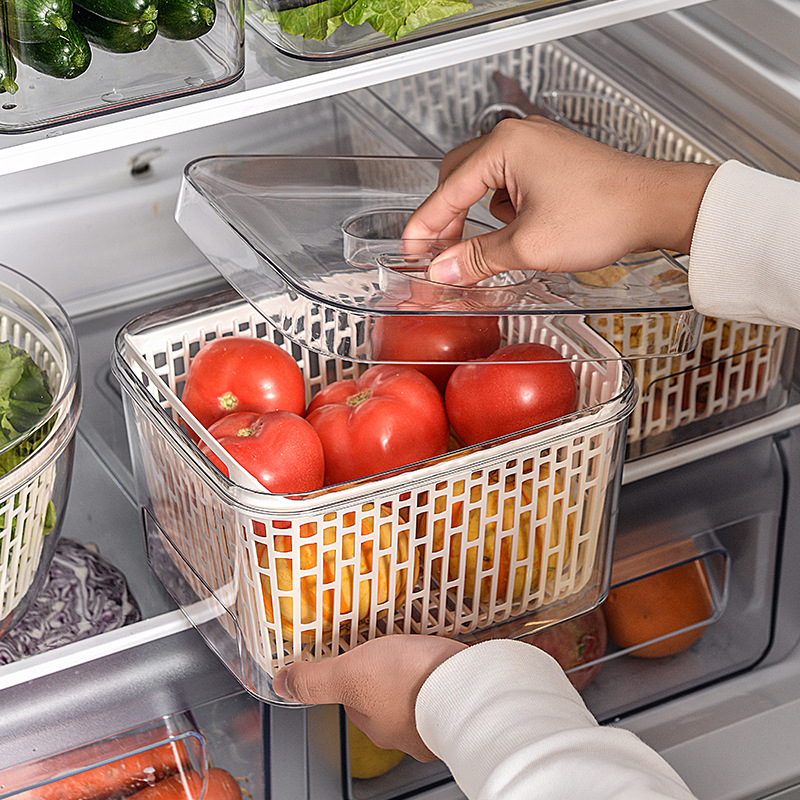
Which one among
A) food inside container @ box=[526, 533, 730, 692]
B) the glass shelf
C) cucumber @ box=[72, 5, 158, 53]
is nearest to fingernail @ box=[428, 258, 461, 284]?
the glass shelf

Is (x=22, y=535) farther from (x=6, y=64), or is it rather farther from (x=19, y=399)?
(x=6, y=64)

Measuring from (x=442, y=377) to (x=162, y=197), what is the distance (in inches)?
17.0

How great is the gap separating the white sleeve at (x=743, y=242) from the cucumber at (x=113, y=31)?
16.2 inches

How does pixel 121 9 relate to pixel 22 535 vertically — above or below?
above

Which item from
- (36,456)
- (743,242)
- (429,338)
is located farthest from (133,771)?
Answer: (743,242)

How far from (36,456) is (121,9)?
29cm

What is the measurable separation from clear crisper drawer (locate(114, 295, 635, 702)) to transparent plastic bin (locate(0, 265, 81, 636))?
2.0 inches

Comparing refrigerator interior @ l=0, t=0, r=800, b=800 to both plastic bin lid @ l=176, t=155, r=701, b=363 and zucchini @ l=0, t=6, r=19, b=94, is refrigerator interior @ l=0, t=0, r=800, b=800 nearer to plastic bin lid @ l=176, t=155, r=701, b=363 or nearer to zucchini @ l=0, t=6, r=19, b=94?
plastic bin lid @ l=176, t=155, r=701, b=363

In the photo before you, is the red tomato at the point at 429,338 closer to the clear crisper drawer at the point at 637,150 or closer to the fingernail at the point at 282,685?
the clear crisper drawer at the point at 637,150

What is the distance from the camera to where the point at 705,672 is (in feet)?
3.09

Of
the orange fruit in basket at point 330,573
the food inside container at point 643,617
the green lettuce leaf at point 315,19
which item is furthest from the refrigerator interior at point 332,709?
the green lettuce leaf at point 315,19

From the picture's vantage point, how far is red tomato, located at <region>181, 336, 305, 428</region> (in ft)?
2.67

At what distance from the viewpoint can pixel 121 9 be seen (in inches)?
25.1

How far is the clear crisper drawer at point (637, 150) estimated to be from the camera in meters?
0.98
